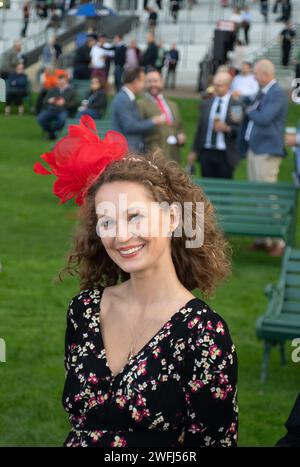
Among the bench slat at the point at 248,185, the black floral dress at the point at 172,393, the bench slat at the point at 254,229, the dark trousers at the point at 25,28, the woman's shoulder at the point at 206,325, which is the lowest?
the dark trousers at the point at 25,28

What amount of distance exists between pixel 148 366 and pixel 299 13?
124 ft

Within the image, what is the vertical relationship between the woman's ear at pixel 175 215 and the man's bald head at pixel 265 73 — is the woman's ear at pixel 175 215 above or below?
above

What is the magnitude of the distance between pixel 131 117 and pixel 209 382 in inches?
346

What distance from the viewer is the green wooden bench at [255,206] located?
11539 mm

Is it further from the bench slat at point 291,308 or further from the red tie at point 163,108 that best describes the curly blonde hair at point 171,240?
the red tie at point 163,108

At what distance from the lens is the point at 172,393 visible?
3.65 m

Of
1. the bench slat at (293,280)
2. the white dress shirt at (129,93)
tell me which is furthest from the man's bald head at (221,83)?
the bench slat at (293,280)

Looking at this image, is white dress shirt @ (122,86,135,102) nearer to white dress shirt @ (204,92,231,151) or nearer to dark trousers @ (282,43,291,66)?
white dress shirt @ (204,92,231,151)

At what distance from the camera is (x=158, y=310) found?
385 cm

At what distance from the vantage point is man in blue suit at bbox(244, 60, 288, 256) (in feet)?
39.9

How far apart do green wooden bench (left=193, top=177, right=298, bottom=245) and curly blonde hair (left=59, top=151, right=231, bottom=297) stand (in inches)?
289

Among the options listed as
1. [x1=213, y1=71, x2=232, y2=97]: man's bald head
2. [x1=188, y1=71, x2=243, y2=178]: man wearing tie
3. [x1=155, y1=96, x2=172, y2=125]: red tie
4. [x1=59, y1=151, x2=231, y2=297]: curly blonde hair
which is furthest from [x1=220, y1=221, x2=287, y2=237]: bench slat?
[x1=59, y1=151, x2=231, y2=297]: curly blonde hair

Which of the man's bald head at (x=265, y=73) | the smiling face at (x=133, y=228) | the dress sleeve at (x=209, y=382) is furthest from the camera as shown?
the man's bald head at (x=265, y=73)

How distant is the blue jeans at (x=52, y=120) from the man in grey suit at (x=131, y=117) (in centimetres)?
996
